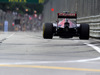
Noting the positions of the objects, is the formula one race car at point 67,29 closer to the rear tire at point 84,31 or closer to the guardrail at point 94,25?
the rear tire at point 84,31

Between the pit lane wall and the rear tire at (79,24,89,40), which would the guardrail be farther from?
the rear tire at (79,24,89,40)

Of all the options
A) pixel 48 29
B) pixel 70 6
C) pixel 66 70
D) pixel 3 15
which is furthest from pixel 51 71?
pixel 3 15

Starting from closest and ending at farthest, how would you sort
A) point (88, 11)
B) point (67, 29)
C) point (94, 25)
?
point (67, 29) → point (94, 25) → point (88, 11)

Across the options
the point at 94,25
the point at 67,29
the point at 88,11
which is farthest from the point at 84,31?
the point at 88,11

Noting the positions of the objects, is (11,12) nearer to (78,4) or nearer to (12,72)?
(78,4)

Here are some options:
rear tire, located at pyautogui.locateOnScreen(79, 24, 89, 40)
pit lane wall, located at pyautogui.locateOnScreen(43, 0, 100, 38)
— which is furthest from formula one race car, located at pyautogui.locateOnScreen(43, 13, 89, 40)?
pit lane wall, located at pyautogui.locateOnScreen(43, 0, 100, 38)

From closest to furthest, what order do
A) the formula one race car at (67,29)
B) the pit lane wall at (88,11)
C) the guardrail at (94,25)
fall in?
the formula one race car at (67,29) < the guardrail at (94,25) < the pit lane wall at (88,11)

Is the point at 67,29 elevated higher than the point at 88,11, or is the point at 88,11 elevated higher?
the point at 88,11

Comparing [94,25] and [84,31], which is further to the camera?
[94,25]

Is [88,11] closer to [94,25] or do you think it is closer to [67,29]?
[94,25]

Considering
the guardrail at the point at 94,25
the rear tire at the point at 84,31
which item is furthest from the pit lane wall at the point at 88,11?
the rear tire at the point at 84,31

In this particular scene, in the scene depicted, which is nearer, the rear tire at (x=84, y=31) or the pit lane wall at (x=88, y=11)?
the rear tire at (x=84, y=31)

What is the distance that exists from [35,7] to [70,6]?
43620mm

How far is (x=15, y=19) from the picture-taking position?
7569 centimetres
